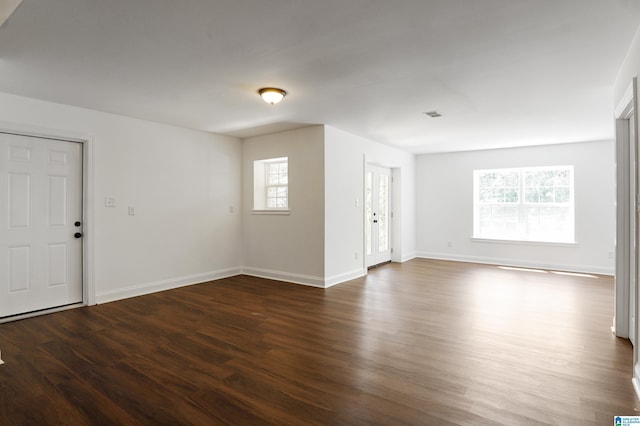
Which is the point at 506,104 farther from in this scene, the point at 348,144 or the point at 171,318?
the point at 171,318

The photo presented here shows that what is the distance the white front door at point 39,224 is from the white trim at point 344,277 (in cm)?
326

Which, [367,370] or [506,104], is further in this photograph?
[506,104]

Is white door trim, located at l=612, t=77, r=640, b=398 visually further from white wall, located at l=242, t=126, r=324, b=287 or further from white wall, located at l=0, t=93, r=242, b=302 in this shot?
white wall, located at l=0, t=93, r=242, b=302

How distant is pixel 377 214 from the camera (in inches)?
281

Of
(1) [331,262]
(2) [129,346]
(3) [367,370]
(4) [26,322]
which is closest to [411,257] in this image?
(1) [331,262]

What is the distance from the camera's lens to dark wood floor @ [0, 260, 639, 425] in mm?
2082

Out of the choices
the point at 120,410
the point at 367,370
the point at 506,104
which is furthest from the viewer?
the point at 506,104

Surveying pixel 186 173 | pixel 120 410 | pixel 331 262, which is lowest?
pixel 120 410

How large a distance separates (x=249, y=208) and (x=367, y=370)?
420cm

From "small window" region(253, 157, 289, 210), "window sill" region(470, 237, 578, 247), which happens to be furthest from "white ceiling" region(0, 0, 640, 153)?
"window sill" region(470, 237, 578, 247)

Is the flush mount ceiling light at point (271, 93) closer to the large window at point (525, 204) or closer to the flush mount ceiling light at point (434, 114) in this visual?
the flush mount ceiling light at point (434, 114)

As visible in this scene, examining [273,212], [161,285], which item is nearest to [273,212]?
[273,212]

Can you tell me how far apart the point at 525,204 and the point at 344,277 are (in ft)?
13.9

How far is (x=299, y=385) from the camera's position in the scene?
7.79ft
